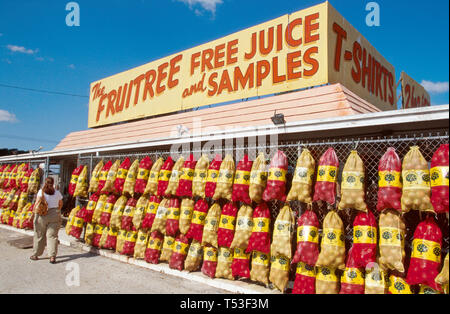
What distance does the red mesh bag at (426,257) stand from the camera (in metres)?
3.93

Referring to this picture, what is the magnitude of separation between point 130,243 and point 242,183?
357 cm

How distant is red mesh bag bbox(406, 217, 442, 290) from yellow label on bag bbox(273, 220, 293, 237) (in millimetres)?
1750

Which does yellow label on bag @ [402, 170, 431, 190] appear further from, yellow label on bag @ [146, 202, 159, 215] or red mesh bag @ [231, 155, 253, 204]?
yellow label on bag @ [146, 202, 159, 215]

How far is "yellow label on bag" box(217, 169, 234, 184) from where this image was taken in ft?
19.7

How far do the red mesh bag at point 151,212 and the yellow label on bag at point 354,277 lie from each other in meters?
4.35

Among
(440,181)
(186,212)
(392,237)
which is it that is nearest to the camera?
(440,181)

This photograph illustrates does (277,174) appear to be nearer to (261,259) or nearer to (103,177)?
(261,259)

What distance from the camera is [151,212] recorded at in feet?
23.8

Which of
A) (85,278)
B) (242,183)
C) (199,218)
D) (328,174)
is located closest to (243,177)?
(242,183)

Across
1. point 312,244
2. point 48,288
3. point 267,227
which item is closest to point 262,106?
point 267,227

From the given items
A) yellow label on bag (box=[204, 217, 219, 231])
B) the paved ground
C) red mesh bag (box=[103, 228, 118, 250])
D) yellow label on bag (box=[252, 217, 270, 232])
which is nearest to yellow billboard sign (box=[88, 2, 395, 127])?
yellow label on bag (box=[252, 217, 270, 232])

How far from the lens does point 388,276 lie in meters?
4.45

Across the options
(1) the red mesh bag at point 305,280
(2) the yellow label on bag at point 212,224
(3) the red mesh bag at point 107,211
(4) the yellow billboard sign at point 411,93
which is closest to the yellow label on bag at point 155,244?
(2) the yellow label on bag at point 212,224
